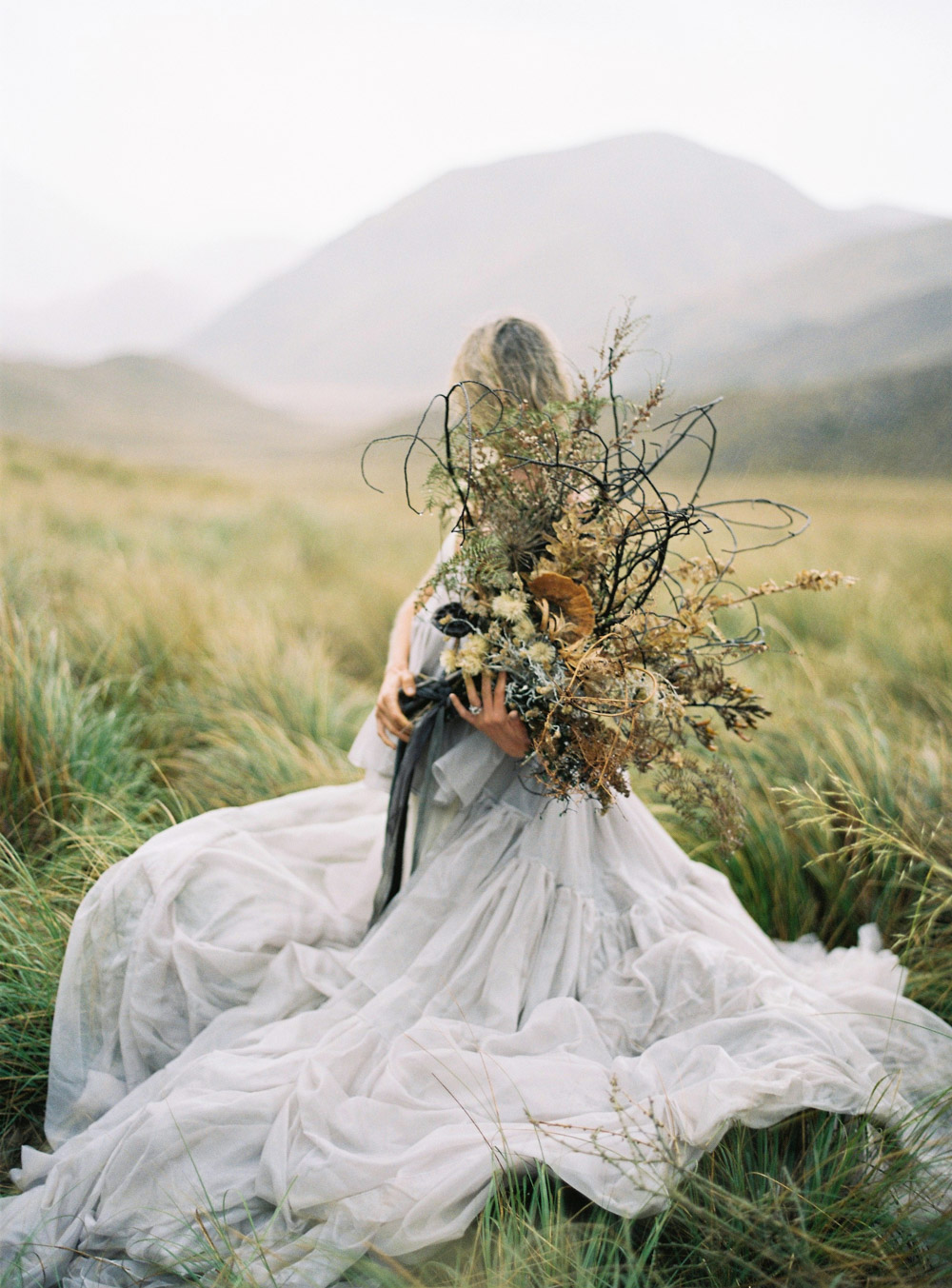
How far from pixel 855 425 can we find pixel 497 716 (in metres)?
12.6

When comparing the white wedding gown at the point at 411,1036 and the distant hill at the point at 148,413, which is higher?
the distant hill at the point at 148,413

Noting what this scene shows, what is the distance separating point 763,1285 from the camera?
1.17m

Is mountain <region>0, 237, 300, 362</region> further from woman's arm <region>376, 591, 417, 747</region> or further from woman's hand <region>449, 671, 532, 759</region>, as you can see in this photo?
woman's hand <region>449, 671, 532, 759</region>

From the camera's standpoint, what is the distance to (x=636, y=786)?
3287mm

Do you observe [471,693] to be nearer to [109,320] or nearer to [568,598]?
[568,598]

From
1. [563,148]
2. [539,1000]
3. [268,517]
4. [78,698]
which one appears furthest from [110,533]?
[563,148]

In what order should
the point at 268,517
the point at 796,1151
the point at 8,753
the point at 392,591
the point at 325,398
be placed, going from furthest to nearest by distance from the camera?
the point at 325,398, the point at 268,517, the point at 392,591, the point at 8,753, the point at 796,1151

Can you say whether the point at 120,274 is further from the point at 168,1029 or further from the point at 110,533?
the point at 168,1029

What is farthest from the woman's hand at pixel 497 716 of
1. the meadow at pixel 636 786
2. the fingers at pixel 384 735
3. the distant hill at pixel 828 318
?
the distant hill at pixel 828 318

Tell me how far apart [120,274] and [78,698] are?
19.5 meters

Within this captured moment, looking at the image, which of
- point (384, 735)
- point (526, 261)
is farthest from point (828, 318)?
point (384, 735)

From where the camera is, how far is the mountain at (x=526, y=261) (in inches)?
864

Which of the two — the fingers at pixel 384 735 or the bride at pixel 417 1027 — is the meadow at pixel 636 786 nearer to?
the bride at pixel 417 1027

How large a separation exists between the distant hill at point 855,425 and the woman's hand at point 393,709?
8.71 metres
